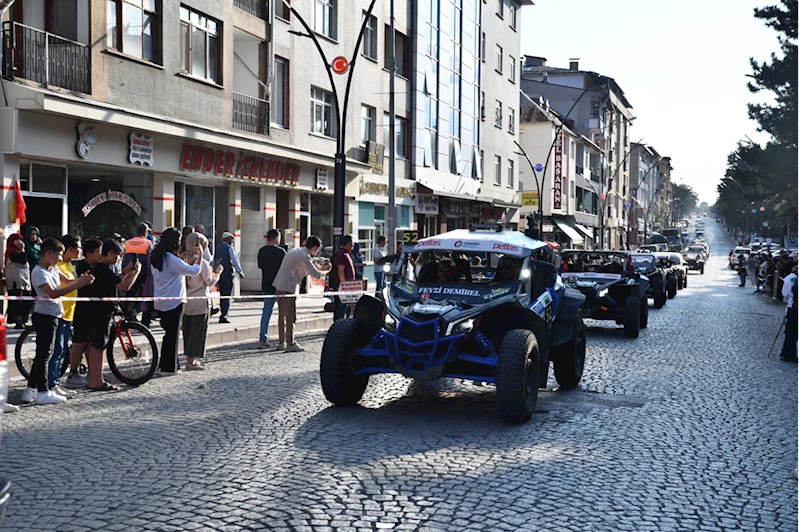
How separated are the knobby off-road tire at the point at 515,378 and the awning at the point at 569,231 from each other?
175ft

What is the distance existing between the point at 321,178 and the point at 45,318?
1800 centimetres

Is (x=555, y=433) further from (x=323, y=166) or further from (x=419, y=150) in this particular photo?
(x=419, y=150)

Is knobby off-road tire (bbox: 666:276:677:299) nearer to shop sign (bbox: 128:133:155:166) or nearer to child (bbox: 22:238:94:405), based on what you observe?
shop sign (bbox: 128:133:155:166)

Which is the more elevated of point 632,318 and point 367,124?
point 367,124

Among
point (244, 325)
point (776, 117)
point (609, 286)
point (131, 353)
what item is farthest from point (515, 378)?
point (776, 117)

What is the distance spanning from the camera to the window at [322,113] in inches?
1044

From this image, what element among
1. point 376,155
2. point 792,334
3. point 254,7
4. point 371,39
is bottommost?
point 792,334

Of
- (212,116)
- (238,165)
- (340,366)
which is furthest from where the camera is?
(238,165)

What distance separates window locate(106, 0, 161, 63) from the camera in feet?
57.0

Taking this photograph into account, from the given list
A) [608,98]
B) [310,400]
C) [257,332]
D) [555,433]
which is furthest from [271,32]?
[608,98]

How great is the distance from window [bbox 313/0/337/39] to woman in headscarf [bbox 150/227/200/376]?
17.1 m

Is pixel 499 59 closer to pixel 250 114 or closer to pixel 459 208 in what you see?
pixel 459 208

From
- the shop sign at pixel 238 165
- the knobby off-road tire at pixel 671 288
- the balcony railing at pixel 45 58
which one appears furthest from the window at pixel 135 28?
the knobby off-road tire at pixel 671 288

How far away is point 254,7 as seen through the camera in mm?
23156
